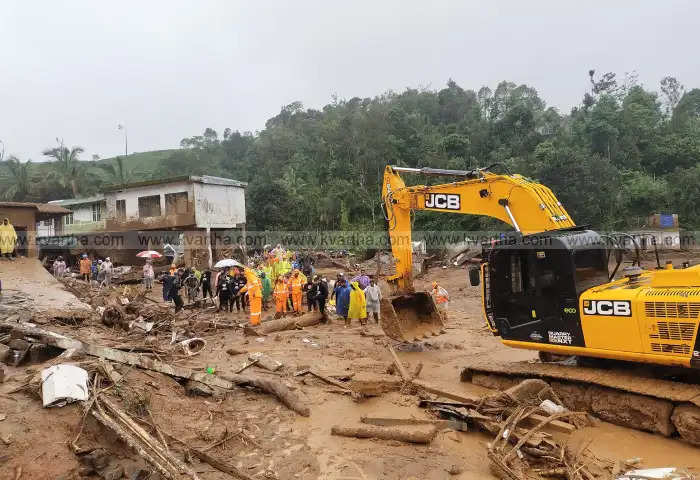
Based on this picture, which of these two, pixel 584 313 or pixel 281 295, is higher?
pixel 584 313

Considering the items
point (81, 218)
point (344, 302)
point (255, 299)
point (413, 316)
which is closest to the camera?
point (413, 316)

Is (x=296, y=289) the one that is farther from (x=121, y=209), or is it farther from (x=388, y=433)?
(x=121, y=209)

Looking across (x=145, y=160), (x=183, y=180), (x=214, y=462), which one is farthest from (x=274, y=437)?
(x=145, y=160)

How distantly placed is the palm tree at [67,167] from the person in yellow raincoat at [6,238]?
31.5 m

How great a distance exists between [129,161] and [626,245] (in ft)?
272

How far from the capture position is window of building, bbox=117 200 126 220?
109 feet

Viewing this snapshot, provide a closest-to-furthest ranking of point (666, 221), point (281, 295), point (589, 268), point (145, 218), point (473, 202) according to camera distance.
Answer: point (589, 268), point (473, 202), point (281, 295), point (666, 221), point (145, 218)

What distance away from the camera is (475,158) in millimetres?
41125

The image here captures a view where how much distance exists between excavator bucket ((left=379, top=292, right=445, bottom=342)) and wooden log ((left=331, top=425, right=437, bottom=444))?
3.90 metres

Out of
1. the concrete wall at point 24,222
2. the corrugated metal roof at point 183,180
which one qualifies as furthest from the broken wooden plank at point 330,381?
the corrugated metal roof at point 183,180

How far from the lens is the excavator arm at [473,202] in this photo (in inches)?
329

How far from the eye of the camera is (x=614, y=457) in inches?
236

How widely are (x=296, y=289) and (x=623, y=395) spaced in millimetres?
10002

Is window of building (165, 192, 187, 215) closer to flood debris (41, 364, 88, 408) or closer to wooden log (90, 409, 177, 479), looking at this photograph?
flood debris (41, 364, 88, 408)
